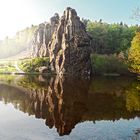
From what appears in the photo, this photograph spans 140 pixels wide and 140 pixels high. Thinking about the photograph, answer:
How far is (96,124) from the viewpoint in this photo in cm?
3747

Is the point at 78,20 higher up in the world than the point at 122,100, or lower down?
higher up

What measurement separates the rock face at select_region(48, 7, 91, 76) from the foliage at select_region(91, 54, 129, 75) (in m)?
12.9

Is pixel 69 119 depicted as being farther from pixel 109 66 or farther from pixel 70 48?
pixel 109 66

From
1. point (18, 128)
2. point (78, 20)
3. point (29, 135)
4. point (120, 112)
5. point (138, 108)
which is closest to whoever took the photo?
point (29, 135)

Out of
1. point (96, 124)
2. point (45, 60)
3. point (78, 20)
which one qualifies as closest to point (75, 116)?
point (96, 124)

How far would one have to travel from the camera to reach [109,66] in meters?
183

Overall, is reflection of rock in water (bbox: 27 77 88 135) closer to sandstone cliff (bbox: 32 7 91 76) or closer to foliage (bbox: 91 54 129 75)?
sandstone cliff (bbox: 32 7 91 76)

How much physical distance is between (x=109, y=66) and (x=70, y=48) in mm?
24361

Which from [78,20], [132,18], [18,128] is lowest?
[18,128]

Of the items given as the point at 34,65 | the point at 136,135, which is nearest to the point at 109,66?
the point at 34,65

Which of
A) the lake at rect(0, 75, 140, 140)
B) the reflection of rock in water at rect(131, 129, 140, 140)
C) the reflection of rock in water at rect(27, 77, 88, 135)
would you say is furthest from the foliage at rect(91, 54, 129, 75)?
the reflection of rock in water at rect(131, 129, 140, 140)

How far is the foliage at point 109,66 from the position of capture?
17925cm

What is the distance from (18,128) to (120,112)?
52.7ft

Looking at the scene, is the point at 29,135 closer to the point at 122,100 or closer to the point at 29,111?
the point at 29,111
